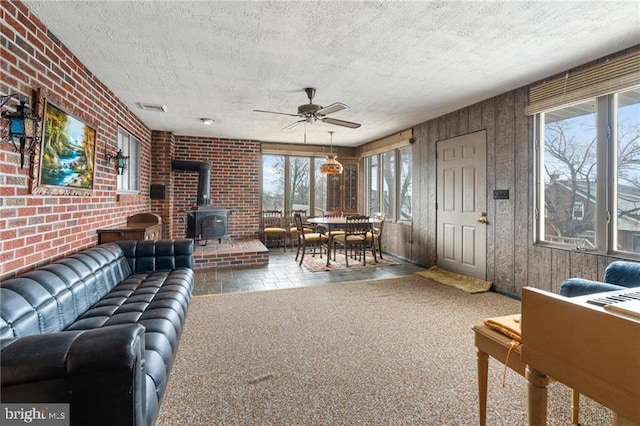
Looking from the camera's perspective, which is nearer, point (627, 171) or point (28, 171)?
point (28, 171)

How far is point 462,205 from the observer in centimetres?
434

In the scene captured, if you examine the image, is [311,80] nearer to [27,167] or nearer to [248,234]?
[27,167]

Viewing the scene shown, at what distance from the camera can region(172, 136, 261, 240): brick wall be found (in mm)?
6219

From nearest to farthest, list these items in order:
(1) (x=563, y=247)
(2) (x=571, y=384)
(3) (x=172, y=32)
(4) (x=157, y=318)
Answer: (2) (x=571, y=384), (4) (x=157, y=318), (3) (x=172, y=32), (1) (x=563, y=247)

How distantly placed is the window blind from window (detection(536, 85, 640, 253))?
0.12 metres

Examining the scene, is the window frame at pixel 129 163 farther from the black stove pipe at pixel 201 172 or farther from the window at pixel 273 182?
the window at pixel 273 182

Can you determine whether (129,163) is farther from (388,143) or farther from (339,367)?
(388,143)

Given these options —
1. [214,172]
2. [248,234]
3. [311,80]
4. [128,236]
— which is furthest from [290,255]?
[311,80]

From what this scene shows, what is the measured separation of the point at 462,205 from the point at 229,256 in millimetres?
3720

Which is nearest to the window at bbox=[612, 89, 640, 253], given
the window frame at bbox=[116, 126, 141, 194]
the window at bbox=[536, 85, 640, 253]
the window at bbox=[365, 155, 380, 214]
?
the window at bbox=[536, 85, 640, 253]

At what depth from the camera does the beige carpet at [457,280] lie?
3829 millimetres

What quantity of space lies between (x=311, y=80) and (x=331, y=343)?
2592mm

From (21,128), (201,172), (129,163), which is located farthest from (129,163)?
(21,128)

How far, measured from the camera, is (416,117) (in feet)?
15.5
